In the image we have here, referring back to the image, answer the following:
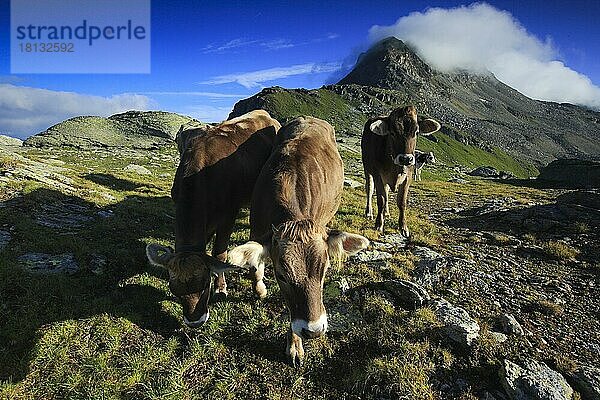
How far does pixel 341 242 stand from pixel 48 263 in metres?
7.45

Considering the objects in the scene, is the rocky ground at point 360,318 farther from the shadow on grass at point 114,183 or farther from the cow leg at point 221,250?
the shadow on grass at point 114,183

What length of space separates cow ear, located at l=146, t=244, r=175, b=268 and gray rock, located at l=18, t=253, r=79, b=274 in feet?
13.2

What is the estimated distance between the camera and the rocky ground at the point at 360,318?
18.5ft

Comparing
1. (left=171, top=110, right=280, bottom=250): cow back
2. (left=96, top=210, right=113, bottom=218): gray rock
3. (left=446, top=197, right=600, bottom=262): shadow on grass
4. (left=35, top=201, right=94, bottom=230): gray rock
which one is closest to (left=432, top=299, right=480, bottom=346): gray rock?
(left=171, top=110, right=280, bottom=250): cow back

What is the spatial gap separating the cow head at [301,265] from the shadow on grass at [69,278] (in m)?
3.16

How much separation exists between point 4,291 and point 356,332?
7151mm

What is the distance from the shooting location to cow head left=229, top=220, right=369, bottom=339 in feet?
15.8

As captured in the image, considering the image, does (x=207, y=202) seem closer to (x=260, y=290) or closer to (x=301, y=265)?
(x=260, y=290)

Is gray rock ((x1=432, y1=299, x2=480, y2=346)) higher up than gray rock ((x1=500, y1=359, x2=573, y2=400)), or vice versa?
gray rock ((x1=432, y1=299, x2=480, y2=346))

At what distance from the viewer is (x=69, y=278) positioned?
7.91 meters

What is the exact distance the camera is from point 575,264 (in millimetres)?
9984

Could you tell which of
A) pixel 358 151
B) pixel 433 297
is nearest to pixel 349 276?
pixel 433 297

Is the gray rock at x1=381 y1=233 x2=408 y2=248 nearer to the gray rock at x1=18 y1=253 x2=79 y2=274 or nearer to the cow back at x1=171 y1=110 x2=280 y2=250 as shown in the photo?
the cow back at x1=171 y1=110 x2=280 y2=250

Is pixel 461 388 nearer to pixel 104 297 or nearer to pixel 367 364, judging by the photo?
pixel 367 364
